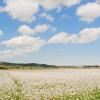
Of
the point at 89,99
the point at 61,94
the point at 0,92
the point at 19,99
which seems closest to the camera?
the point at 89,99

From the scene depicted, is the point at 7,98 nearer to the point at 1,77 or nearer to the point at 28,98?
the point at 28,98

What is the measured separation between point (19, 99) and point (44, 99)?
1.67 metres

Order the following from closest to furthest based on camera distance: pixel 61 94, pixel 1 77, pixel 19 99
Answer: pixel 19 99 < pixel 61 94 < pixel 1 77

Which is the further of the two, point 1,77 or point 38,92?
point 1,77

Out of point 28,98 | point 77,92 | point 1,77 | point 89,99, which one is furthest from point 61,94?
point 1,77

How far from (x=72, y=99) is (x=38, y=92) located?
447 cm

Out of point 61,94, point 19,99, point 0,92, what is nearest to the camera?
point 19,99

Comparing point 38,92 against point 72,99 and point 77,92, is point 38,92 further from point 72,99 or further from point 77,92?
point 72,99

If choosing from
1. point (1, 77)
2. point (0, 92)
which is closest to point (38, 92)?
point (0, 92)

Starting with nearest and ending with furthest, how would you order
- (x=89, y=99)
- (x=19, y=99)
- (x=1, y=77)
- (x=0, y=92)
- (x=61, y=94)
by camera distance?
(x=89, y=99)
(x=19, y=99)
(x=61, y=94)
(x=0, y=92)
(x=1, y=77)

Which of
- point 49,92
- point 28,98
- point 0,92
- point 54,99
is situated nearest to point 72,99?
point 54,99

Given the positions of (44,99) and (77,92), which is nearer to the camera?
(44,99)

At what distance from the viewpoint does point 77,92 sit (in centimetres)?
2311

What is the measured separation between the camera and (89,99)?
17797 millimetres
